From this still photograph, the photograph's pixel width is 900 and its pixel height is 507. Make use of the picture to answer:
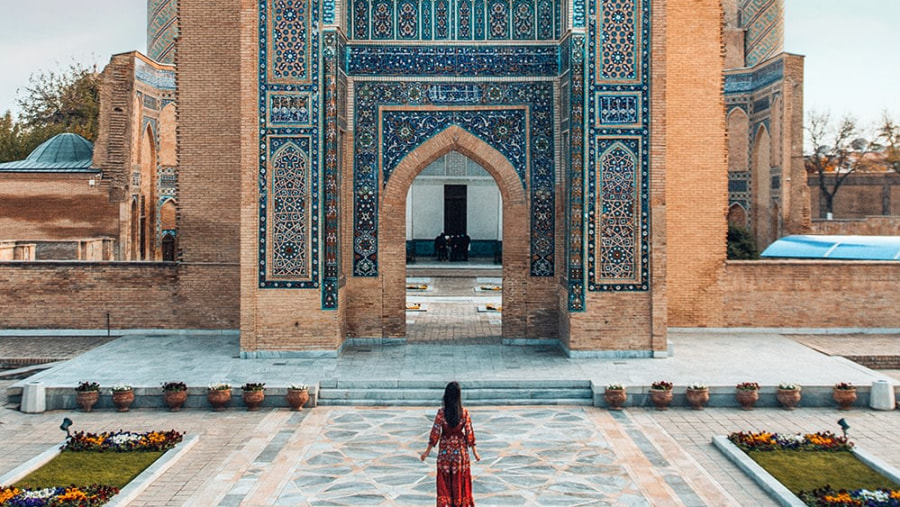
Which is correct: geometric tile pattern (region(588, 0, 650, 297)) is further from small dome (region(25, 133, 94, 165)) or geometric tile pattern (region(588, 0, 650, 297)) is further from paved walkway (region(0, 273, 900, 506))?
small dome (region(25, 133, 94, 165))

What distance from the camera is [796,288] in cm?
1174

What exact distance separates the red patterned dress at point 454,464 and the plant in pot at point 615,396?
3.34 meters

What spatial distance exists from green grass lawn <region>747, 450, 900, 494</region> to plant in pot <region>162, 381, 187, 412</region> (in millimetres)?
5181

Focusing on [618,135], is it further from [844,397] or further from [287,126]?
[287,126]

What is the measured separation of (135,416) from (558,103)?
19.7ft

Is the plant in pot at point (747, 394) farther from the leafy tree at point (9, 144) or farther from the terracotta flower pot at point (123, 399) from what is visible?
the leafy tree at point (9, 144)

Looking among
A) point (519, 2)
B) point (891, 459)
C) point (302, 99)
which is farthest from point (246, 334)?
point (891, 459)

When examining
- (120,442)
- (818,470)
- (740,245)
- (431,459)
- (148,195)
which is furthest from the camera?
(148,195)

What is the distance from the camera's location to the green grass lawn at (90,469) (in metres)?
6.27

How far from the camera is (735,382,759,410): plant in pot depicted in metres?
8.41

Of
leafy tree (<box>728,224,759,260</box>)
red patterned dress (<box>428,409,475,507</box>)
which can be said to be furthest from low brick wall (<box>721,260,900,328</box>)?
red patterned dress (<box>428,409,475,507</box>)

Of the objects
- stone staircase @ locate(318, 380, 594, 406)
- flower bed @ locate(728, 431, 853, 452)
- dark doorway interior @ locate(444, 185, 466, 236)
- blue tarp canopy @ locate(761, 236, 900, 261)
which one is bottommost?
flower bed @ locate(728, 431, 853, 452)

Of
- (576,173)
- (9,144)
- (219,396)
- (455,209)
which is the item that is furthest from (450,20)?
(9,144)

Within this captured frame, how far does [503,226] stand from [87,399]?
5.08 meters
